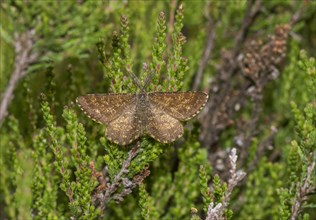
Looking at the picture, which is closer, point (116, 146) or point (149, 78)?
point (116, 146)

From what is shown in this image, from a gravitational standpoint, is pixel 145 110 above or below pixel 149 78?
below

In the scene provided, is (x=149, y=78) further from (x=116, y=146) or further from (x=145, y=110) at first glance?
(x=116, y=146)

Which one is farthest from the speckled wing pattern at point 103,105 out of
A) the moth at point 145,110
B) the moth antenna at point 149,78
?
the moth antenna at point 149,78

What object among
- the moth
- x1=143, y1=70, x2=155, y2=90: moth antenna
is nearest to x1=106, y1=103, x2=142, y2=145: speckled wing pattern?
the moth

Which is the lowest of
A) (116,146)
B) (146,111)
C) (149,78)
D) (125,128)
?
(116,146)

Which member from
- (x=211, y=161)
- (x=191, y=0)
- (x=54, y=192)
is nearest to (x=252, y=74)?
(x=211, y=161)

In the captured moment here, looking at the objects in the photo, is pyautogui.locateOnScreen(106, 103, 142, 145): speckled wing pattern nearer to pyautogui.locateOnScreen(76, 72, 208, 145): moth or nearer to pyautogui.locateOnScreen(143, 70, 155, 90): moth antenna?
pyautogui.locateOnScreen(76, 72, 208, 145): moth

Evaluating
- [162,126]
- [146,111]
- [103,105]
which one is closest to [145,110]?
[146,111]

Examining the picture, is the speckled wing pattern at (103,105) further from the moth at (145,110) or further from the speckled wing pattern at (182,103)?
the speckled wing pattern at (182,103)
